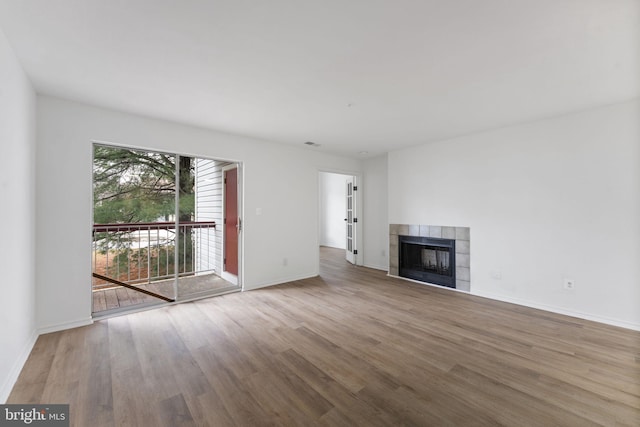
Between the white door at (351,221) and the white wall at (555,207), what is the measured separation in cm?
207

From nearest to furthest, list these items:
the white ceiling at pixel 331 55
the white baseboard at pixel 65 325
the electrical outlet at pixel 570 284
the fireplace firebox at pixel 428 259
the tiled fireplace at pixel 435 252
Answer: the white ceiling at pixel 331 55 < the white baseboard at pixel 65 325 < the electrical outlet at pixel 570 284 < the tiled fireplace at pixel 435 252 < the fireplace firebox at pixel 428 259

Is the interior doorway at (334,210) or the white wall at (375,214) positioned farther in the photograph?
the interior doorway at (334,210)

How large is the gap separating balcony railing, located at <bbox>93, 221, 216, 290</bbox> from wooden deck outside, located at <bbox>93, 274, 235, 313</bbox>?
168 mm

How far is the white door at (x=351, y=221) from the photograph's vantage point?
20.4ft

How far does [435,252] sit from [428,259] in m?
0.19

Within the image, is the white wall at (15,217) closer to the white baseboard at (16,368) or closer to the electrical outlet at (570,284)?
the white baseboard at (16,368)

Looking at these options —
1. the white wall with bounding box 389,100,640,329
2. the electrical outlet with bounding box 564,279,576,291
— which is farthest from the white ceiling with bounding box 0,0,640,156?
the electrical outlet with bounding box 564,279,576,291

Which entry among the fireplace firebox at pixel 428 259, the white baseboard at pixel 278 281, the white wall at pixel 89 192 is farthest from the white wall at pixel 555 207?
the white wall at pixel 89 192

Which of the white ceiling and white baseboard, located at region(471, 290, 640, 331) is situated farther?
white baseboard, located at region(471, 290, 640, 331)

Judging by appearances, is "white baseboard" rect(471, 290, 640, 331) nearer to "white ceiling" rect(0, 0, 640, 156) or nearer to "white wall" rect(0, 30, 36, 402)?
"white ceiling" rect(0, 0, 640, 156)

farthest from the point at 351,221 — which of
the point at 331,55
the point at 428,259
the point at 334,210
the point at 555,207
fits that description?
the point at 331,55

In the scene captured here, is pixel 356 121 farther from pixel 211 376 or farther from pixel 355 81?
pixel 211 376

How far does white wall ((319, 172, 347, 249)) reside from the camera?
9164 millimetres

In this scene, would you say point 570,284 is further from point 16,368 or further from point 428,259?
point 16,368
